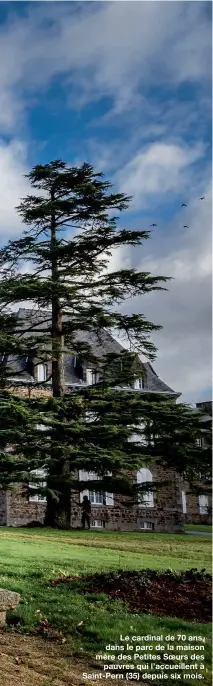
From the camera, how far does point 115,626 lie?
6.83 meters

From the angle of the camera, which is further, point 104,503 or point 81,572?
point 104,503

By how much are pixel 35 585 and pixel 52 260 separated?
52.4 ft

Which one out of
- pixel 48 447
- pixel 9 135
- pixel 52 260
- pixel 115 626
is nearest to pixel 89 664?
pixel 115 626

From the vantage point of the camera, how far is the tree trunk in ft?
67.5

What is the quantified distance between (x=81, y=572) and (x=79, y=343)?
1495 cm

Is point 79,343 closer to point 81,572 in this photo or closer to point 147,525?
point 147,525

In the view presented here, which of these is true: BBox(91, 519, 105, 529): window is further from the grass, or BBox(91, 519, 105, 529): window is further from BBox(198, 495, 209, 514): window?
BBox(198, 495, 209, 514): window

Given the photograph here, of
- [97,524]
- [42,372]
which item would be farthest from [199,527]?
[42,372]

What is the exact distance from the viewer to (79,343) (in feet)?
80.4

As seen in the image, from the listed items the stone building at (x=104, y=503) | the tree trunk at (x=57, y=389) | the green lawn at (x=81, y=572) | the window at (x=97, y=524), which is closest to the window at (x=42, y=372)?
the stone building at (x=104, y=503)

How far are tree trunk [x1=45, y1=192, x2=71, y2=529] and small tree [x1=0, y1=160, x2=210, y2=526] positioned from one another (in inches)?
1.4

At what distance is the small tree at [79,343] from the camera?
20.7 m

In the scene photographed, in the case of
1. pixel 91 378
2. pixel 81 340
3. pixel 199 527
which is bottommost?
pixel 199 527

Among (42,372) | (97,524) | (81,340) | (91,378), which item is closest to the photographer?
(81,340)
